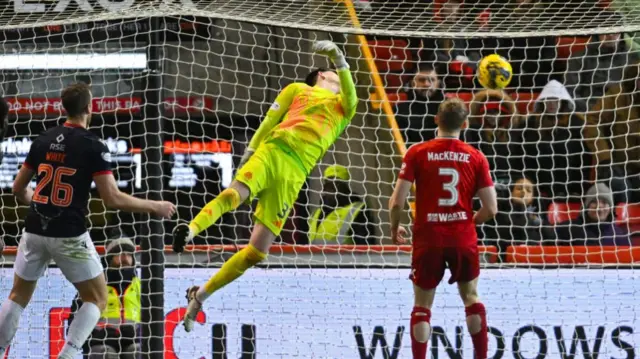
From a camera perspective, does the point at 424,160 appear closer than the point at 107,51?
Yes

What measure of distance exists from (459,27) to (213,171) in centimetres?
250

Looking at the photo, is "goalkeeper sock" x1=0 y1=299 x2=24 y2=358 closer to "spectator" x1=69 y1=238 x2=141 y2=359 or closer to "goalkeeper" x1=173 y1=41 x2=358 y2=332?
"goalkeeper" x1=173 y1=41 x2=358 y2=332

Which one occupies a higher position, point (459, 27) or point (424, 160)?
point (459, 27)

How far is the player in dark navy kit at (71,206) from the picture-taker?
22.9ft

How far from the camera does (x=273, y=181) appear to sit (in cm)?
801

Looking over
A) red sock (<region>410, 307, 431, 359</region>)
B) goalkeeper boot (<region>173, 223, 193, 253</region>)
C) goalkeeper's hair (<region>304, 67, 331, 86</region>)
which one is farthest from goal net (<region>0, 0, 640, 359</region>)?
red sock (<region>410, 307, 431, 359</region>)

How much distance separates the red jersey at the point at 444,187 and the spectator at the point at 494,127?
9.34 feet

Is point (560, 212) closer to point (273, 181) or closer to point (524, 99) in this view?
point (524, 99)

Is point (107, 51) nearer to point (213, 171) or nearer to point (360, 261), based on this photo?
point (213, 171)

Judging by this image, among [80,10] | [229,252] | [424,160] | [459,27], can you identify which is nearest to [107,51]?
→ [80,10]

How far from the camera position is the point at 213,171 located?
1070cm

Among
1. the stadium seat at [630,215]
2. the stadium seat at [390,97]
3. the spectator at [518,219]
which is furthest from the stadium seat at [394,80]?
the stadium seat at [630,215]

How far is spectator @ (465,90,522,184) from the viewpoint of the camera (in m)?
10.3

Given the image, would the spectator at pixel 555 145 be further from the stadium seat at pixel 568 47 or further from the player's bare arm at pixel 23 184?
the player's bare arm at pixel 23 184
